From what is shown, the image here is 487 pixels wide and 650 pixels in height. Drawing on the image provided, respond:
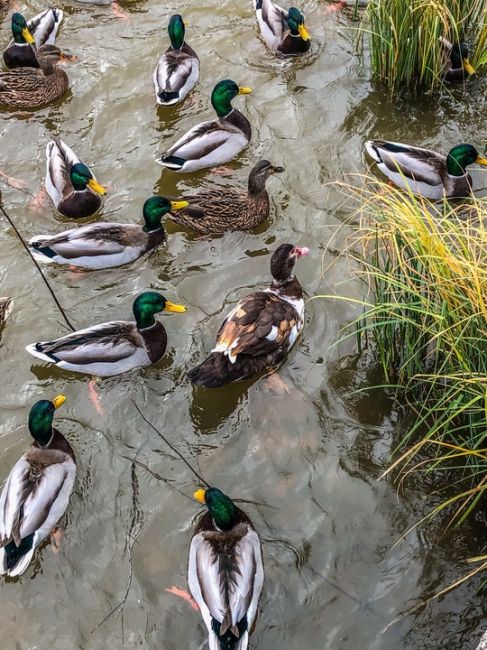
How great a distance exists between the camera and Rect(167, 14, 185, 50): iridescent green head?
307 inches

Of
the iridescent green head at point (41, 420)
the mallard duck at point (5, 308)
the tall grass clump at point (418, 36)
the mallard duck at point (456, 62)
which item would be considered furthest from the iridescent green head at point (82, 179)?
the mallard duck at point (456, 62)

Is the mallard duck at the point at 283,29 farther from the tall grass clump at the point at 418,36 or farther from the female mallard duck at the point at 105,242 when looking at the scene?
the female mallard duck at the point at 105,242

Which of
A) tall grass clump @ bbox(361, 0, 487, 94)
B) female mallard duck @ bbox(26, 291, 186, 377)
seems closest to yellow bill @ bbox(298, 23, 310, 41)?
tall grass clump @ bbox(361, 0, 487, 94)

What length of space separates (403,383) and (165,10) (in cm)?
616

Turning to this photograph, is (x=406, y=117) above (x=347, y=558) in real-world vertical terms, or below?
above

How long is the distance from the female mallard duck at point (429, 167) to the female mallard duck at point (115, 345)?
7.97ft

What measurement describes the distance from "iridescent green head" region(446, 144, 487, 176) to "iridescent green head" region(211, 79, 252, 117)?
2242 mm

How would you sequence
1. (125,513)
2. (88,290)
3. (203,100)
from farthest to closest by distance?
(203,100) → (88,290) → (125,513)

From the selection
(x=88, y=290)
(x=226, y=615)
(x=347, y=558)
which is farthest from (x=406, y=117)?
(x=226, y=615)

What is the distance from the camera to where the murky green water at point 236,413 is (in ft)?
14.1

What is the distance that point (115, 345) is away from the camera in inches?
213

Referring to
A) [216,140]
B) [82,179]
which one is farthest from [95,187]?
[216,140]

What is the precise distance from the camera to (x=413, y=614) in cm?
416

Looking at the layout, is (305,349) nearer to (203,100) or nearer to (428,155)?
(428,155)
